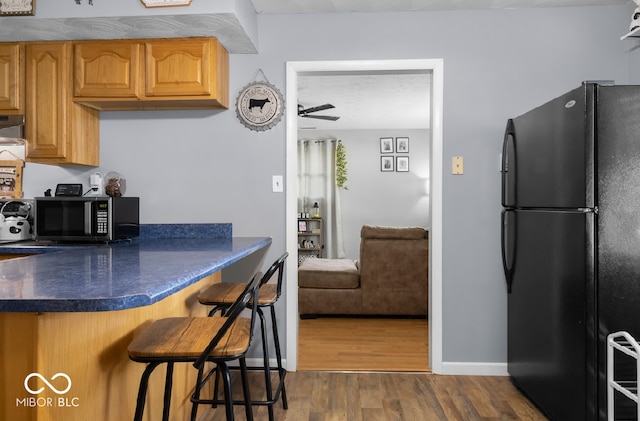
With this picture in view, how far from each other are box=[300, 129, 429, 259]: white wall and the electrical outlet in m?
4.80

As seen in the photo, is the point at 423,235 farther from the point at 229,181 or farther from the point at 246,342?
the point at 246,342

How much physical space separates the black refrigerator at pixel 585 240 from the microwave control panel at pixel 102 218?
2.42 metres

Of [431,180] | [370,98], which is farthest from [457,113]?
[370,98]

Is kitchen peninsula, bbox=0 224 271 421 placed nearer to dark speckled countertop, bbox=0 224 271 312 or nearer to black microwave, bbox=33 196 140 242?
dark speckled countertop, bbox=0 224 271 312

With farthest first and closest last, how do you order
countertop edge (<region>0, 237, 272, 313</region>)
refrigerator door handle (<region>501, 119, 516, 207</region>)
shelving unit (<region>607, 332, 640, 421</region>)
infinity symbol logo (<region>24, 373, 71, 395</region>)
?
1. refrigerator door handle (<region>501, 119, 516, 207</region>)
2. shelving unit (<region>607, 332, 640, 421</region>)
3. infinity symbol logo (<region>24, 373, 71, 395</region>)
4. countertop edge (<region>0, 237, 272, 313</region>)

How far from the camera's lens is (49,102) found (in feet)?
9.09

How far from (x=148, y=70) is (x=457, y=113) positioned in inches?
76.4

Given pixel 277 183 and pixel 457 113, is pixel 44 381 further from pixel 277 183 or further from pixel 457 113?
pixel 457 113

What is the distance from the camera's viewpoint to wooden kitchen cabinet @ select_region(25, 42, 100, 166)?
9.04 feet

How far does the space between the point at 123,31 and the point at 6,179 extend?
4.81ft

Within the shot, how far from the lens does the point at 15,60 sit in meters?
2.76

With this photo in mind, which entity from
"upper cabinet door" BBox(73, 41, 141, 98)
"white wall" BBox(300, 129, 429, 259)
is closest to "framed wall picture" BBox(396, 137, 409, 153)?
"white wall" BBox(300, 129, 429, 259)

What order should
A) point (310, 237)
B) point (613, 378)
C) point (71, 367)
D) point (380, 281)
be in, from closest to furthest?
point (71, 367), point (613, 378), point (380, 281), point (310, 237)

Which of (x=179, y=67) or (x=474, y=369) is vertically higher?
(x=179, y=67)
